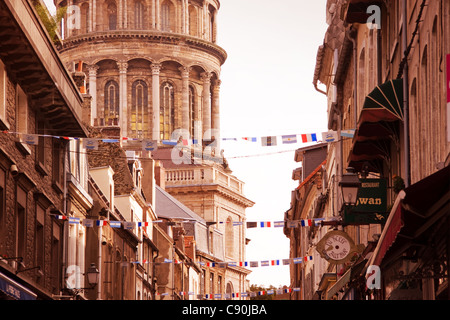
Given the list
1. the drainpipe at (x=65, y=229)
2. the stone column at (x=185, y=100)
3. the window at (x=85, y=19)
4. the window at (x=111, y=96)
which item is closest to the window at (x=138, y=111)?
the window at (x=111, y=96)

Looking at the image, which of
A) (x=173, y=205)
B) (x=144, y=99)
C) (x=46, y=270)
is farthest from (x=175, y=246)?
(x=144, y=99)

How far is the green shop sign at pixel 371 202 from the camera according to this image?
24.2 meters

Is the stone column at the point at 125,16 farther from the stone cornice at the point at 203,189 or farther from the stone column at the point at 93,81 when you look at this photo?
the stone cornice at the point at 203,189

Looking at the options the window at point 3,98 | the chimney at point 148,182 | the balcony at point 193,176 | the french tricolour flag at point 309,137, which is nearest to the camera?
the window at point 3,98

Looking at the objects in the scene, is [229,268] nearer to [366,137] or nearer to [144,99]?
[144,99]

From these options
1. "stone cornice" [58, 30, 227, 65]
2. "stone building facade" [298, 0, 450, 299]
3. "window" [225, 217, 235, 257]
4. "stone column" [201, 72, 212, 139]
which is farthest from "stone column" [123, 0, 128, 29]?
"stone building facade" [298, 0, 450, 299]

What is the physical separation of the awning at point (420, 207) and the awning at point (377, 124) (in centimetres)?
629

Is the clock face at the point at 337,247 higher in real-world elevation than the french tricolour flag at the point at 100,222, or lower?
lower

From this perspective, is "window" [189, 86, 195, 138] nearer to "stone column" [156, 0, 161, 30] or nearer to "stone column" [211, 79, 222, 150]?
"stone column" [211, 79, 222, 150]

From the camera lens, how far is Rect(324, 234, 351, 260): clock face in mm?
29016

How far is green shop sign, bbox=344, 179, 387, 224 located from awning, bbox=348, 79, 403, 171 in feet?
2.51

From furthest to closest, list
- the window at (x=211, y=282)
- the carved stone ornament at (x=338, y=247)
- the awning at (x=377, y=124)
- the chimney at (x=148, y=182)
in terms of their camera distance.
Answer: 1. the window at (x=211, y=282)
2. the chimney at (x=148, y=182)
3. the carved stone ornament at (x=338, y=247)
4. the awning at (x=377, y=124)
